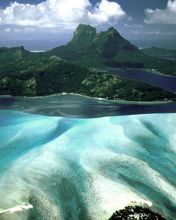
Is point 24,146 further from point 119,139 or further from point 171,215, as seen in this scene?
point 171,215

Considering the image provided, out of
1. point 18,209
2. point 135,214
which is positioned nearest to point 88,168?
point 135,214

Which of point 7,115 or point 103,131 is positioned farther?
point 7,115

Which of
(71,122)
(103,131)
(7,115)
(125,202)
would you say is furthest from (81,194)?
(7,115)

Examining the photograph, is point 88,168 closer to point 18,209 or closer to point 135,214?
point 135,214

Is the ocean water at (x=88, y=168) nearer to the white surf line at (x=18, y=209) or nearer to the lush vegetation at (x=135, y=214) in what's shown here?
the white surf line at (x=18, y=209)

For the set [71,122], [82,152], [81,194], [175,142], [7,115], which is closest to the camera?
[81,194]

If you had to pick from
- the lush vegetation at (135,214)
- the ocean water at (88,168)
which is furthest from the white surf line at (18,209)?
the lush vegetation at (135,214)
